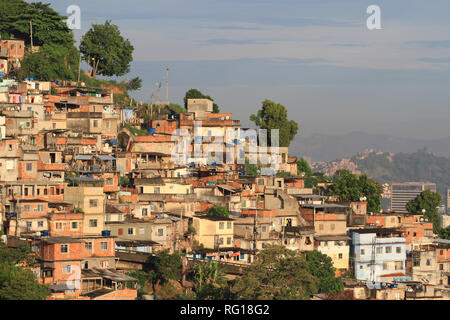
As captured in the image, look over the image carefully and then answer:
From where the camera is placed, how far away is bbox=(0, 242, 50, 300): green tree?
23734mm

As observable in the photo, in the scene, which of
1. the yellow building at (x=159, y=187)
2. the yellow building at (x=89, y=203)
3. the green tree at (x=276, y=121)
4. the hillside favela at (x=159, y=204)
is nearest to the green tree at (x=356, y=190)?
the hillside favela at (x=159, y=204)

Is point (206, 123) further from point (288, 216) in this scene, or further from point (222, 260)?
point (222, 260)

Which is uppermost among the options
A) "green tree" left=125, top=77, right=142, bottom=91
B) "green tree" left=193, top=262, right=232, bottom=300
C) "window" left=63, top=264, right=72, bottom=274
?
"green tree" left=125, top=77, right=142, bottom=91

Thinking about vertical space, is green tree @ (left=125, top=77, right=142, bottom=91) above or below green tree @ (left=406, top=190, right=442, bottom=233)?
above

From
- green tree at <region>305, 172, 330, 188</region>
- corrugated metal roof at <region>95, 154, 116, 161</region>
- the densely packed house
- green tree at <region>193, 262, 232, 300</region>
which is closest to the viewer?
green tree at <region>193, 262, 232, 300</region>

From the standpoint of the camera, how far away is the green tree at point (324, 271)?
3256 centimetres

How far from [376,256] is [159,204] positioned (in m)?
9.70

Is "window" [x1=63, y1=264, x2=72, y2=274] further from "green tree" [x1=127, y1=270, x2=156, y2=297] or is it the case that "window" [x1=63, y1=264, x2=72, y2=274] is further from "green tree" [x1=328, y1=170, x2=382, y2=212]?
"green tree" [x1=328, y1=170, x2=382, y2=212]

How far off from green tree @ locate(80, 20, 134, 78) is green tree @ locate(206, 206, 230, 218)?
21.4m

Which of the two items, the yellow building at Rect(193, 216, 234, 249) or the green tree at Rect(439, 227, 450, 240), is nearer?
the yellow building at Rect(193, 216, 234, 249)

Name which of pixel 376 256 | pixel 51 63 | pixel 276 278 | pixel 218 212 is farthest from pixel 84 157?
pixel 51 63

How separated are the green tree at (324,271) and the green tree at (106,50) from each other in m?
25.0

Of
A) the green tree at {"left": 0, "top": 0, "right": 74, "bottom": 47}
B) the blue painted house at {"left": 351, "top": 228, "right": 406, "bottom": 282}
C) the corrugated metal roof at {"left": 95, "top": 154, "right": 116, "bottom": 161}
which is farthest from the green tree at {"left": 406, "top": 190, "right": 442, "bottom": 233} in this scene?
the green tree at {"left": 0, "top": 0, "right": 74, "bottom": 47}
